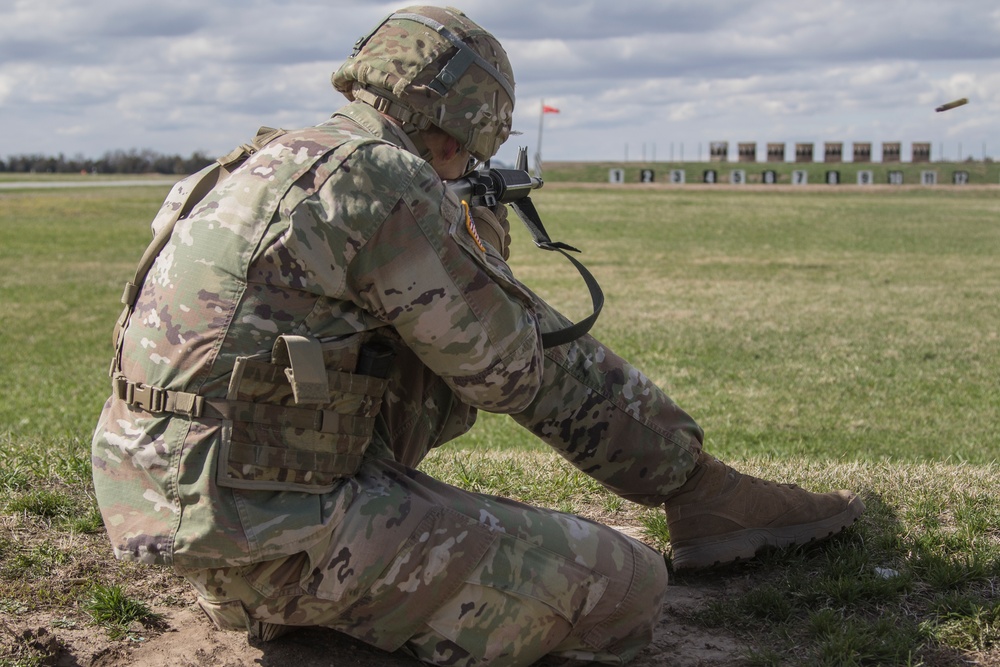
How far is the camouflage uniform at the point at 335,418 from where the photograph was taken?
7.75 ft

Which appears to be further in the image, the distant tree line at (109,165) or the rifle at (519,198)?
the distant tree line at (109,165)

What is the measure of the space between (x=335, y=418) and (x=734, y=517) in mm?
1458

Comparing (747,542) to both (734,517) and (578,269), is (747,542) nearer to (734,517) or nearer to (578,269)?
(734,517)

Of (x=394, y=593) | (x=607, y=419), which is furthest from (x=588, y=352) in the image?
(x=394, y=593)

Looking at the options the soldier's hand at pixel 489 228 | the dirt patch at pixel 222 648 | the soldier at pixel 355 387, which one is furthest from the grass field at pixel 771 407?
the soldier's hand at pixel 489 228

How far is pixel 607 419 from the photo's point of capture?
309 centimetres

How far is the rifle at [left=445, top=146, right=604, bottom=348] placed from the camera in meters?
2.94

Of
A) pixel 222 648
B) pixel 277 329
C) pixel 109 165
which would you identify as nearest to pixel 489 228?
pixel 277 329

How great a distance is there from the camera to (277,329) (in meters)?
2.38

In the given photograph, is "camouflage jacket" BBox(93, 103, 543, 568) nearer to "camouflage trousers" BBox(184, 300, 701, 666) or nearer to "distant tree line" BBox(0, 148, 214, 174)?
"camouflage trousers" BBox(184, 300, 701, 666)

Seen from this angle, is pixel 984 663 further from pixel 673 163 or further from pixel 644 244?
pixel 673 163

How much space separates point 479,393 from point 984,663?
59.3 inches

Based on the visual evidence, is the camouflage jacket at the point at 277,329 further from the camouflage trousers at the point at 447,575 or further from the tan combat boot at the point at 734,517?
the tan combat boot at the point at 734,517

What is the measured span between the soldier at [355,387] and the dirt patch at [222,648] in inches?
3.8
